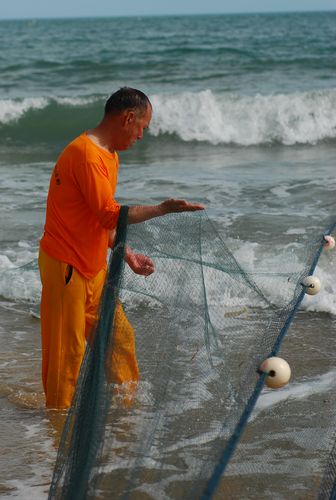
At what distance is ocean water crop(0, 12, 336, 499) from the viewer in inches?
187

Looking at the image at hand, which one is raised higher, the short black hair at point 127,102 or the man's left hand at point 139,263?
the short black hair at point 127,102

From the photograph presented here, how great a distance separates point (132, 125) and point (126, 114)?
54 millimetres

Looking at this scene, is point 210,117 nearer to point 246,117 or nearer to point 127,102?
point 246,117

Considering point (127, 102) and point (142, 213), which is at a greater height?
point (127, 102)

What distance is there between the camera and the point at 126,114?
12.3ft

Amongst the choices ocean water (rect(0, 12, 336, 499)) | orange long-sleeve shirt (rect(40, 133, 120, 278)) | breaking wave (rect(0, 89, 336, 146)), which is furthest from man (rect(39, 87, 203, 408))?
breaking wave (rect(0, 89, 336, 146))

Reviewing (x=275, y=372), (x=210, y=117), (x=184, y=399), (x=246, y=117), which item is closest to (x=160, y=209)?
(x=184, y=399)

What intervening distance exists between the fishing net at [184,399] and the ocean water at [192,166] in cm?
16

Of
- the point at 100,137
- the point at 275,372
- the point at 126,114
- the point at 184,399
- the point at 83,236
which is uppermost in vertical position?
the point at 126,114

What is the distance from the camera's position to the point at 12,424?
4344 mm

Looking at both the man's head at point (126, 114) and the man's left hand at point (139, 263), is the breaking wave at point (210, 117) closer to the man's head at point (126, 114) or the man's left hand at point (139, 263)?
the man's left hand at point (139, 263)

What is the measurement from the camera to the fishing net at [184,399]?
9.59 ft

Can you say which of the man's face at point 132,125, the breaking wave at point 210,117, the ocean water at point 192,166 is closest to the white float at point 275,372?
the ocean water at point 192,166

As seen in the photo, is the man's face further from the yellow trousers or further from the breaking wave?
the breaking wave
